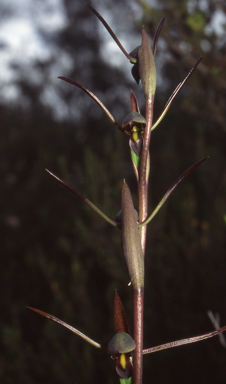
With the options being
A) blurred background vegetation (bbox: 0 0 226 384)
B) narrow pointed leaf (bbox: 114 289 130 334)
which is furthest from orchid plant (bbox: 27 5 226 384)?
blurred background vegetation (bbox: 0 0 226 384)

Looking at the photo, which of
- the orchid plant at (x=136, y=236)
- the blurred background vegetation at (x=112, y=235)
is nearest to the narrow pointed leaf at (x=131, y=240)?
the orchid plant at (x=136, y=236)

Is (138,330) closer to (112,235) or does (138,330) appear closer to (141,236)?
(141,236)

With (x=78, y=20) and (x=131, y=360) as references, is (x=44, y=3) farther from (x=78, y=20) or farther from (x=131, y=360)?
(x=131, y=360)

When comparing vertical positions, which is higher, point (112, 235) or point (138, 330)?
point (112, 235)

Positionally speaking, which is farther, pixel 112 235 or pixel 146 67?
pixel 112 235

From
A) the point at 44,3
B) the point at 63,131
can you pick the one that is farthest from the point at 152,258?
the point at 44,3

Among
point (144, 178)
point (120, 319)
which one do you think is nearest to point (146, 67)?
point (144, 178)

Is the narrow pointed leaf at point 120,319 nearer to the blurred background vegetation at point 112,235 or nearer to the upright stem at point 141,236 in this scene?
the upright stem at point 141,236
